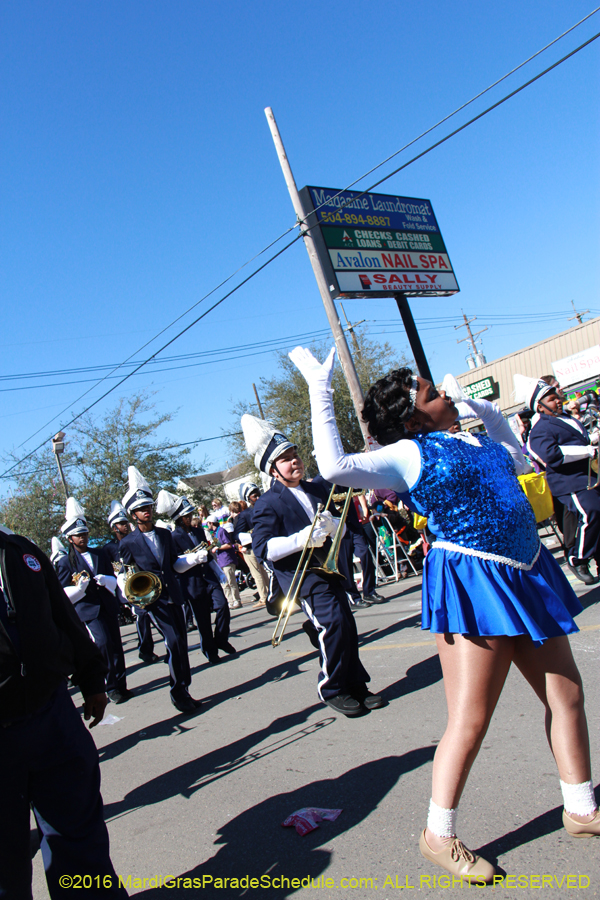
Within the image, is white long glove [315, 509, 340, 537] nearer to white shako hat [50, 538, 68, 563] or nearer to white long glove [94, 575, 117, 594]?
white long glove [94, 575, 117, 594]

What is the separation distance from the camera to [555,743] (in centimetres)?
234

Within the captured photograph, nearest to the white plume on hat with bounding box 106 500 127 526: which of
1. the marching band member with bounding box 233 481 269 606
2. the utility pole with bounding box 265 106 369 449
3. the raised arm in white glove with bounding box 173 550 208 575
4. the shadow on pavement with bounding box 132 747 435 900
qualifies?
the marching band member with bounding box 233 481 269 606

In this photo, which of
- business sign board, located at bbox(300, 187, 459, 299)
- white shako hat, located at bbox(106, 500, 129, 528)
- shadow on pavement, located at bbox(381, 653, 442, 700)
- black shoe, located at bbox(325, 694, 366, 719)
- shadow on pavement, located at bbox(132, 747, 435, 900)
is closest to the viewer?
shadow on pavement, located at bbox(132, 747, 435, 900)

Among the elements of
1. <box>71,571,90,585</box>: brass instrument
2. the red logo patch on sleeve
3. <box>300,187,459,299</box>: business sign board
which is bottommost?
<box>71,571,90,585</box>: brass instrument

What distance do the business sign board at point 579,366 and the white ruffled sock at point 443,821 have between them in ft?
86.1

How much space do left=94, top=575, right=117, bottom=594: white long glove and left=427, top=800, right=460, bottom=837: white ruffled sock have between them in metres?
5.33

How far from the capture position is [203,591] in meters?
7.47

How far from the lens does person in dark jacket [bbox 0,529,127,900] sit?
7.39ft

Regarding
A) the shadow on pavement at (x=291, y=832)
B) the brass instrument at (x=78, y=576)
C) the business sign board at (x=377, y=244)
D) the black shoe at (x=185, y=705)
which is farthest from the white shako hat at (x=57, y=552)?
the business sign board at (x=377, y=244)

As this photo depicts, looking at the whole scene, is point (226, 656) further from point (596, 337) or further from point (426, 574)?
point (596, 337)

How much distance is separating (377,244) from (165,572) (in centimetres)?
1199

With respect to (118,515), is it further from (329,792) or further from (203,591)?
(329,792)

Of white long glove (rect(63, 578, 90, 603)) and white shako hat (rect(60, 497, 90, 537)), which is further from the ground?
white shako hat (rect(60, 497, 90, 537))

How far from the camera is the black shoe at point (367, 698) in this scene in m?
4.47
